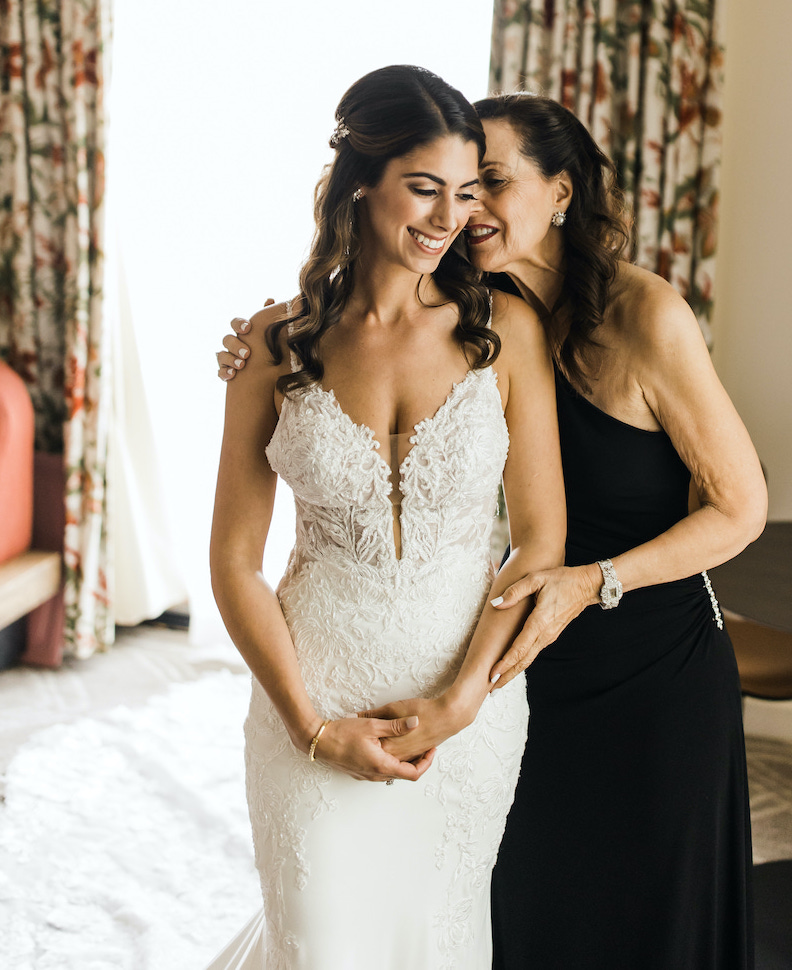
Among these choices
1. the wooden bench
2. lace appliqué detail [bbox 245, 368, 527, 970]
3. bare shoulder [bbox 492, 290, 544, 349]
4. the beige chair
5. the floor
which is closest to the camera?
lace appliqué detail [bbox 245, 368, 527, 970]

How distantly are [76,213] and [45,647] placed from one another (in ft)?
6.32

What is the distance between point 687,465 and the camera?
158 cm

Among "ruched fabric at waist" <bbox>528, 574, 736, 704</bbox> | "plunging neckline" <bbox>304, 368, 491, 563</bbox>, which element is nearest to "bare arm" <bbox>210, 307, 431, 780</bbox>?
"plunging neckline" <bbox>304, 368, 491, 563</bbox>

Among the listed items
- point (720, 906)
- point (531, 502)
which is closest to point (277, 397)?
point (531, 502)

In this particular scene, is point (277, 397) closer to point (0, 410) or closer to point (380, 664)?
point (380, 664)

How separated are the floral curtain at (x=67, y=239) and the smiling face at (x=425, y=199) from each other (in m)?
2.70

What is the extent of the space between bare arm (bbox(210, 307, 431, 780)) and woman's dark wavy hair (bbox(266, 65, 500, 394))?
0.08m

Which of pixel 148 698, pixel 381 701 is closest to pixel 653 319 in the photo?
pixel 381 701

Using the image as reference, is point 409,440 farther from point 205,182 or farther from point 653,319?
point 205,182

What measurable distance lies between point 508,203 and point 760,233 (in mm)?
1977

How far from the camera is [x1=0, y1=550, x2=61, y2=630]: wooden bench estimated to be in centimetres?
366

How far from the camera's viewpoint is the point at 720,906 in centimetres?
162

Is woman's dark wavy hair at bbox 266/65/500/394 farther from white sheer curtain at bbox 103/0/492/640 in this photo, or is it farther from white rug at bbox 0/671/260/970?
white sheer curtain at bbox 103/0/492/640

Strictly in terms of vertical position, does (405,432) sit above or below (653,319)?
below
